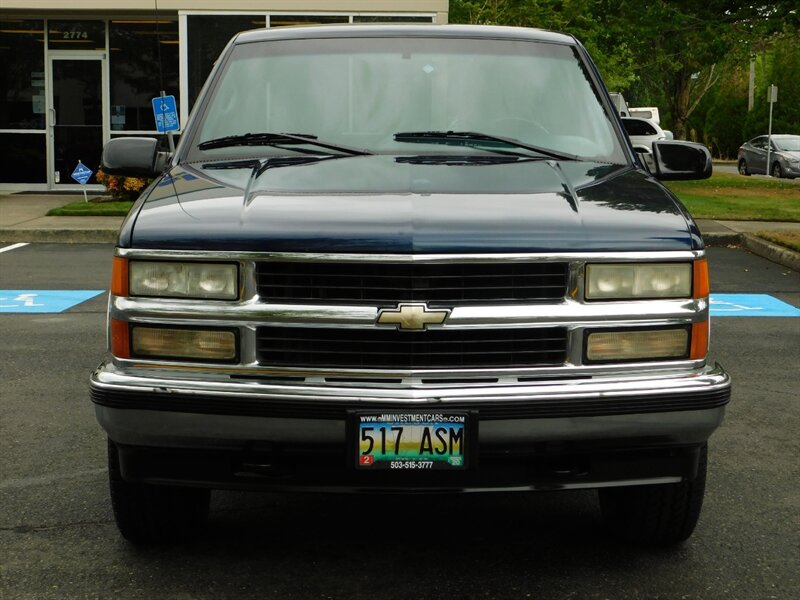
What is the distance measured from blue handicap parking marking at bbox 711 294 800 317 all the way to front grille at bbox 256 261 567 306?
6514 mm

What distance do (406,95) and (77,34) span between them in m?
18.1

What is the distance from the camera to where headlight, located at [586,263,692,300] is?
362cm

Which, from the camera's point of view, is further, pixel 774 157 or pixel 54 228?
pixel 774 157

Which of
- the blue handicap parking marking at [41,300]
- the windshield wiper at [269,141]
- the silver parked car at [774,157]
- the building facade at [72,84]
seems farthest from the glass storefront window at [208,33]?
the silver parked car at [774,157]

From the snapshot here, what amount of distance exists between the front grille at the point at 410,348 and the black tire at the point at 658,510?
Answer: 0.74 metres

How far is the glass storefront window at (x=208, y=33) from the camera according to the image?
66.0 ft

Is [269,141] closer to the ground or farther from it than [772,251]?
farther from it

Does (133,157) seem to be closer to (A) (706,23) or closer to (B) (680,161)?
(B) (680,161)

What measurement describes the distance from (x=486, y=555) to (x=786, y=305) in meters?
7.16

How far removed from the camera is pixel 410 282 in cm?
353

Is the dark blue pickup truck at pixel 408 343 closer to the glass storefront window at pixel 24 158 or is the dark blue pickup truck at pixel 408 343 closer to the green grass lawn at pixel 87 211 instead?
the green grass lawn at pixel 87 211

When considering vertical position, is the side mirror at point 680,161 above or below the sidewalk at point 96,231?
above

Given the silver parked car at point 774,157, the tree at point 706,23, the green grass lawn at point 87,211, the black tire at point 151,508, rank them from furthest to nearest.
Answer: the silver parked car at point 774,157
the tree at point 706,23
the green grass lawn at point 87,211
the black tire at point 151,508

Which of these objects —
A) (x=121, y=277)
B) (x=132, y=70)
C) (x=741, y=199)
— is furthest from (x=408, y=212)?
(x=741, y=199)
